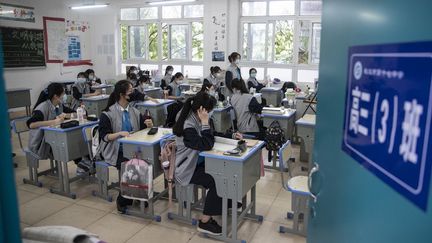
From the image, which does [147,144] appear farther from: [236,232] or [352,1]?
[352,1]

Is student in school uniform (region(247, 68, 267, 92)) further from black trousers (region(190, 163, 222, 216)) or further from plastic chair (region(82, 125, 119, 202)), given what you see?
black trousers (region(190, 163, 222, 216))

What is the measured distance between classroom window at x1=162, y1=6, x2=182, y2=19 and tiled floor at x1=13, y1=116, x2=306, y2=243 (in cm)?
714

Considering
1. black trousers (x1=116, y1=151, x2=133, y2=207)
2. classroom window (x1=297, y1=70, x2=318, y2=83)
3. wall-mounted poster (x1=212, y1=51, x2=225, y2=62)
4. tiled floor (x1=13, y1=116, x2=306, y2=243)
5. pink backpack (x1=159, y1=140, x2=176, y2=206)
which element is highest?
wall-mounted poster (x1=212, y1=51, x2=225, y2=62)

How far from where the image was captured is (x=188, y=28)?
1051 centimetres

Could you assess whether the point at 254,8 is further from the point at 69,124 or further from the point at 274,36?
the point at 69,124

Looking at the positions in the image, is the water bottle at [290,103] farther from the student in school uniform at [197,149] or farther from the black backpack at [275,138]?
the student in school uniform at [197,149]

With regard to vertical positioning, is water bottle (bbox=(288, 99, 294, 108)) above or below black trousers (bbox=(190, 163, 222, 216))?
above

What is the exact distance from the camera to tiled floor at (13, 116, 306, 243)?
3465 millimetres

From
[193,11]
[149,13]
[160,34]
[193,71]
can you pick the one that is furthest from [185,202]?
[149,13]

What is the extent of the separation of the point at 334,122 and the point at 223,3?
29.0 feet

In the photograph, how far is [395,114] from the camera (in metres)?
0.86

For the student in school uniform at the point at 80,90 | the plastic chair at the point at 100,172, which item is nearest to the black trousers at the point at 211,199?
the plastic chair at the point at 100,172

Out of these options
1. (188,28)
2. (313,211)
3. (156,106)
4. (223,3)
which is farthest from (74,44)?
(313,211)

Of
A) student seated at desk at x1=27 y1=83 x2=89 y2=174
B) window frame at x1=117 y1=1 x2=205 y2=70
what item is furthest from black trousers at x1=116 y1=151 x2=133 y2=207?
window frame at x1=117 y1=1 x2=205 y2=70
